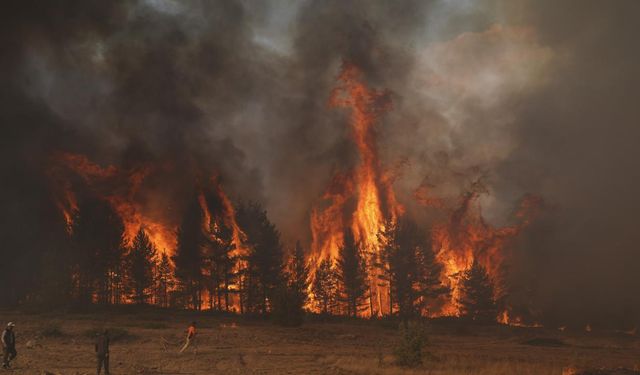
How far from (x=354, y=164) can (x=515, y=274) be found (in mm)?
34436

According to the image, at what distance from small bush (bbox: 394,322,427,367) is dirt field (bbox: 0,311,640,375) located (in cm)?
96

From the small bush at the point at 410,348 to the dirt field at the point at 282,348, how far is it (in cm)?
96

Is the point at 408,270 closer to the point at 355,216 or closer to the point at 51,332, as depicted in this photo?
the point at 355,216

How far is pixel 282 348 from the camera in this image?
3659cm

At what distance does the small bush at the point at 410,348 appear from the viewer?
27.7 meters

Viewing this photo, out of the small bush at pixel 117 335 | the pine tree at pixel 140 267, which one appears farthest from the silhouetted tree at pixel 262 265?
the small bush at pixel 117 335

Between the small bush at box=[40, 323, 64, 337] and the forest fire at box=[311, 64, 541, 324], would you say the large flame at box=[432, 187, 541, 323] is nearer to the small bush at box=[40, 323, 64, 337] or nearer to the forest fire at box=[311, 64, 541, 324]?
the forest fire at box=[311, 64, 541, 324]

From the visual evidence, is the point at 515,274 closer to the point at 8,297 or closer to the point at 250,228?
the point at 250,228

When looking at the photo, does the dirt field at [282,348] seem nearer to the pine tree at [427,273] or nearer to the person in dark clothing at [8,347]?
the person in dark clothing at [8,347]

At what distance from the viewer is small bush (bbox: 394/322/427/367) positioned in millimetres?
27684

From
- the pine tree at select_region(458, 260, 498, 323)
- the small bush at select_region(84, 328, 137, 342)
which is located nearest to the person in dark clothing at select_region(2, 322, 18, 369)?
the small bush at select_region(84, 328, 137, 342)

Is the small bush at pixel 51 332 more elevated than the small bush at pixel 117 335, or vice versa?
the small bush at pixel 51 332

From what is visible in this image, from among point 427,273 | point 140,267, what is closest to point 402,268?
point 427,273

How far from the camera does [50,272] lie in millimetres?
59812
